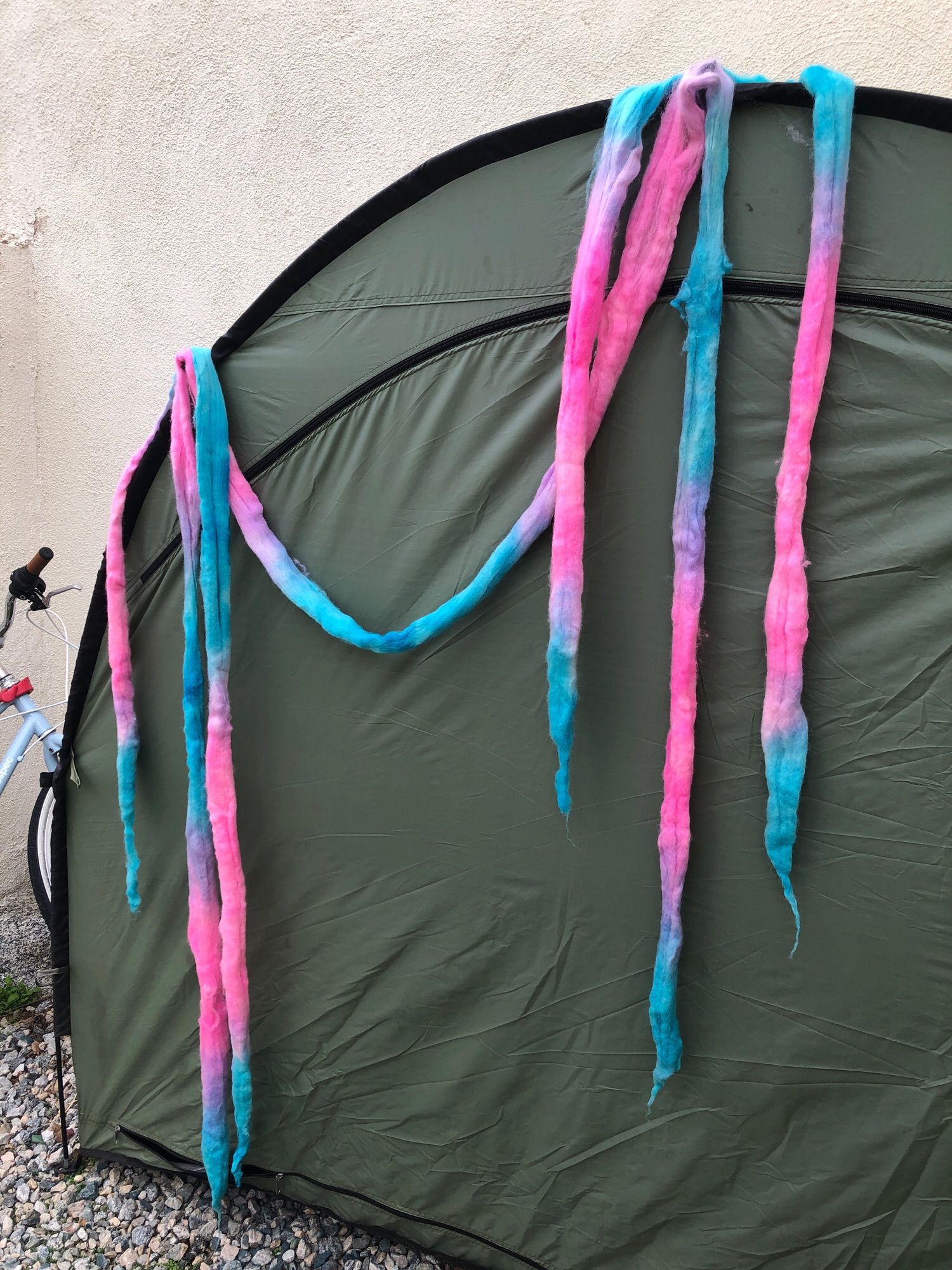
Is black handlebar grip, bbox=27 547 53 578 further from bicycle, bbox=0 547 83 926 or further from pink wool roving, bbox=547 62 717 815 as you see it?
pink wool roving, bbox=547 62 717 815

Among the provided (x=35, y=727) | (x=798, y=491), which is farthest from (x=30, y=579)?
(x=798, y=491)

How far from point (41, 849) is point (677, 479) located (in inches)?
71.5

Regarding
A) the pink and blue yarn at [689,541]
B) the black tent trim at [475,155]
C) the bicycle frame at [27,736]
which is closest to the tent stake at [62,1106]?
the bicycle frame at [27,736]

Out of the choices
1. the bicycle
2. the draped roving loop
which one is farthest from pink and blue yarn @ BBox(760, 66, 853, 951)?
the bicycle

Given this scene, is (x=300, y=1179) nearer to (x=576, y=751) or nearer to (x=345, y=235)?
(x=576, y=751)

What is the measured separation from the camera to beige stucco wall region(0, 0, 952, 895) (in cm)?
163

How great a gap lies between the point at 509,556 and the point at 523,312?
0.97 ft

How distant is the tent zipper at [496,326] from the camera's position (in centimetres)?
85

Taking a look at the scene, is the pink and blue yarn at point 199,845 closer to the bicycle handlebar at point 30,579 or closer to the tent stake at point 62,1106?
the tent stake at point 62,1106

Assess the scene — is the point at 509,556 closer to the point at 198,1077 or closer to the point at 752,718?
Answer: the point at 752,718

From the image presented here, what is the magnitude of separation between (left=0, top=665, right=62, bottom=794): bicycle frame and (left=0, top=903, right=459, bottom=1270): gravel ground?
28.5 inches

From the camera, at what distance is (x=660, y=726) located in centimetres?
99

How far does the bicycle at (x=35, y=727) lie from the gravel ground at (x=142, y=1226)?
46 centimetres

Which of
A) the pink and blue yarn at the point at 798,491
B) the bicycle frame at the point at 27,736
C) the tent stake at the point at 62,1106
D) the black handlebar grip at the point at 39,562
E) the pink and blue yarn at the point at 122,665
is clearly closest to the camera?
the pink and blue yarn at the point at 798,491
